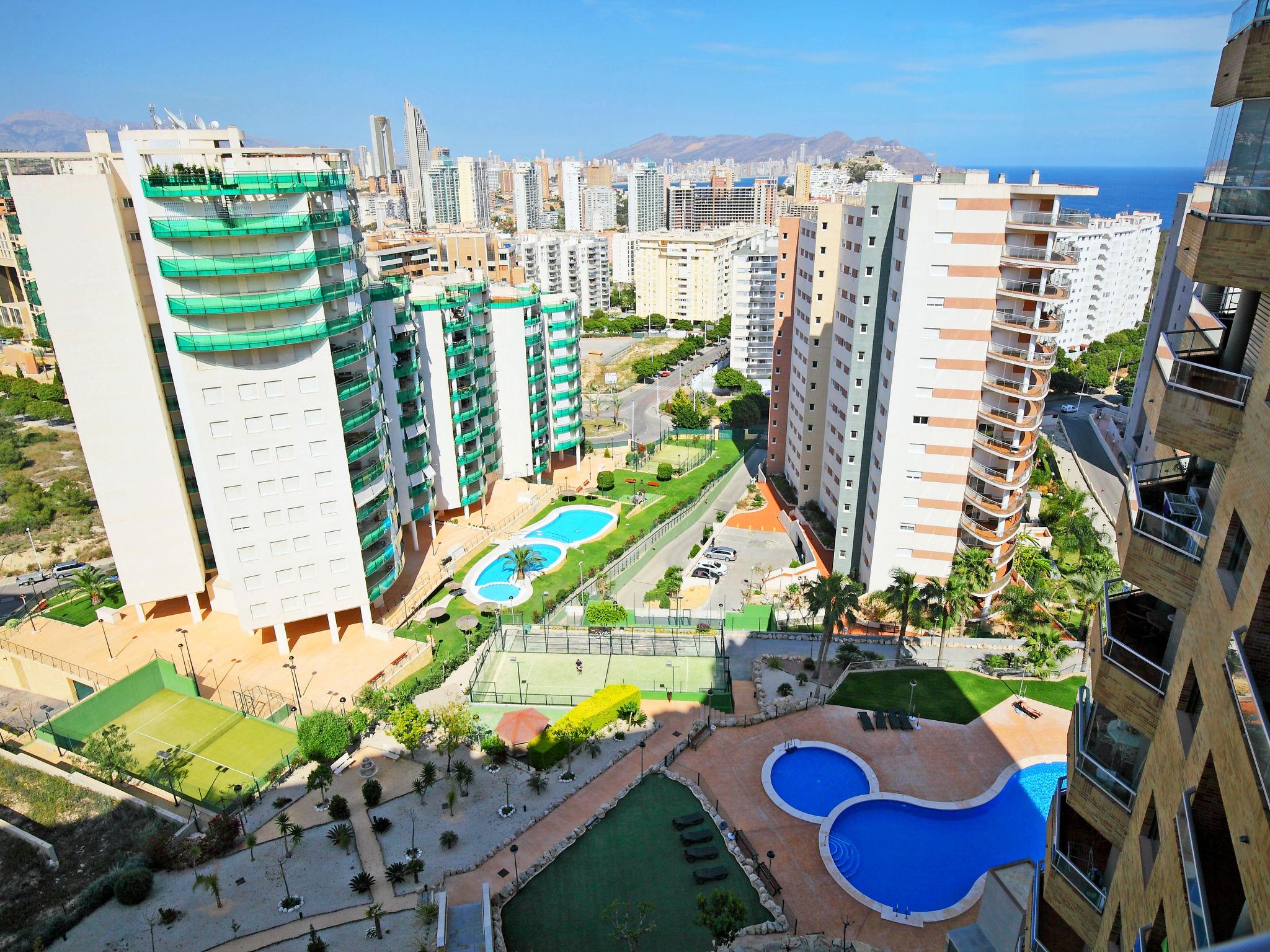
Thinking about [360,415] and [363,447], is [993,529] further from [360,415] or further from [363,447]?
[360,415]

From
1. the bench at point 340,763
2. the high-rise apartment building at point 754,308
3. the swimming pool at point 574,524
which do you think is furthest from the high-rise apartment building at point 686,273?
the bench at point 340,763

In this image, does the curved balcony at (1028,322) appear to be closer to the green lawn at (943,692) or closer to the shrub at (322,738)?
the green lawn at (943,692)

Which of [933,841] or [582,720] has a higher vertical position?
[582,720]

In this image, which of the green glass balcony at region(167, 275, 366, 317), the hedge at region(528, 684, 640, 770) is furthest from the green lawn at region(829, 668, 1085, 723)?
the green glass balcony at region(167, 275, 366, 317)

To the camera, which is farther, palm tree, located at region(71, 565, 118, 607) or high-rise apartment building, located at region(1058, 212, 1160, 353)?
high-rise apartment building, located at region(1058, 212, 1160, 353)

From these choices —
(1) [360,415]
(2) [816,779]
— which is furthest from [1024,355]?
(1) [360,415]

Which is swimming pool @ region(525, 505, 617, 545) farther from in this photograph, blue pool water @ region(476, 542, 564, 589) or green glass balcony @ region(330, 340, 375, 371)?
green glass balcony @ region(330, 340, 375, 371)
